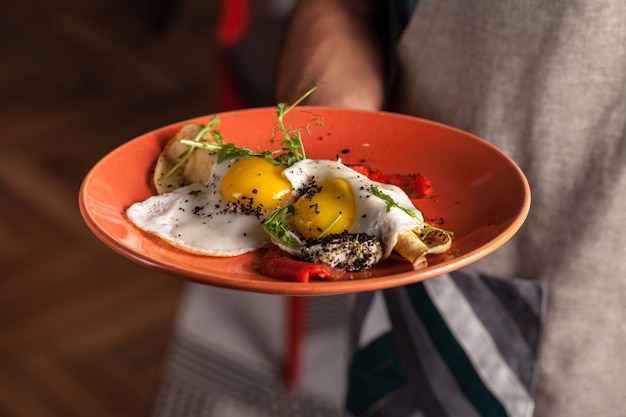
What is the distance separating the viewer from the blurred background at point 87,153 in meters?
1.96

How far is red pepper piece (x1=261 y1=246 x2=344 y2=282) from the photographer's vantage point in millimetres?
661

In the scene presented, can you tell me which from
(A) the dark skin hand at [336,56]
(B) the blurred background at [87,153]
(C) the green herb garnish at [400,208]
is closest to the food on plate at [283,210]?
(C) the green herb garnish at [400,208]

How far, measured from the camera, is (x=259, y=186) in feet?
2.55

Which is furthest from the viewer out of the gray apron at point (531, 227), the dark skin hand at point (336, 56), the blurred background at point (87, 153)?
the blurred background at point (87, 153)

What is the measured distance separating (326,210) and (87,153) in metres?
2.20

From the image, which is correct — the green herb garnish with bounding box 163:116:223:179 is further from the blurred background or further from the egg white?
the blurred background

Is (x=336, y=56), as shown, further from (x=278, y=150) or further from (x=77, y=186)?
(x=77, y=186)

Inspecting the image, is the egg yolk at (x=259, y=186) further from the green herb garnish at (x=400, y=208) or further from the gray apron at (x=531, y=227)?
the gray apron at (x=531, y=227)

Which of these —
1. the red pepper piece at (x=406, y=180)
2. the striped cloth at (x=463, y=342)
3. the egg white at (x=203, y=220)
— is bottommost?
the striped cloth at (x=463, y=342)

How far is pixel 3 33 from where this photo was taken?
11.6 feet

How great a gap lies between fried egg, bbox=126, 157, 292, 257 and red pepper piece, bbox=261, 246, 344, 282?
0.17 ft

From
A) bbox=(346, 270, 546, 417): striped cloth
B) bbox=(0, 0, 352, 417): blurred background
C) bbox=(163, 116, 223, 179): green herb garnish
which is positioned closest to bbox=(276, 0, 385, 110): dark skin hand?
bbox=(163, 116, 223, 179): green herb garnish

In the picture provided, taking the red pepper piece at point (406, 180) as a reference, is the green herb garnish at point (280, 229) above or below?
above

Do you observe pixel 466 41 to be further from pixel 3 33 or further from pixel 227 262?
pixel 3 33
